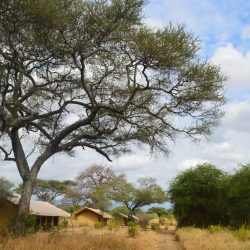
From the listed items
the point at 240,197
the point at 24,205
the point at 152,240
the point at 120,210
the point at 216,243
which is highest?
the point at 120,210

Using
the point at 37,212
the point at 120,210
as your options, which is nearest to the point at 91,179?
the point at 120,210

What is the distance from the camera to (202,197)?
3484cm

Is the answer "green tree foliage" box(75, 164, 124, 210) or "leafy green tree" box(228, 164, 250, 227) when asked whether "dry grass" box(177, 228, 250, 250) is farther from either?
"green tree foliage" box(75, 164, 124, 210)

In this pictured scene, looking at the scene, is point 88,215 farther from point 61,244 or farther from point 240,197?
point 61,244

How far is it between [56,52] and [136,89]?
3.57m

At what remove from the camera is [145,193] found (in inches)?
2751

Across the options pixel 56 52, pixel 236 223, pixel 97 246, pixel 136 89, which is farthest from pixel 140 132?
pixel 236 223

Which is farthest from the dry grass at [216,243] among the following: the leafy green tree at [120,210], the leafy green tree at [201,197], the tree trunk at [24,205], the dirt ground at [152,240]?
the leafy green tree at [120,210]

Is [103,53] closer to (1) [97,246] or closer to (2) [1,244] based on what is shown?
(1) [97,246]

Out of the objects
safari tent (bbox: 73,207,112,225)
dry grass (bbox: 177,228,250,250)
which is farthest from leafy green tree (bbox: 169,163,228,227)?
safari tent (bbox: 73,207,112,225)

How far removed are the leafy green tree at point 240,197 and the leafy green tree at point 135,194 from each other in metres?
35.4

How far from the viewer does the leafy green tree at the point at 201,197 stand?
3456 cm

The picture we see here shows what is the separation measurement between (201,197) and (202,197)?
0.07m

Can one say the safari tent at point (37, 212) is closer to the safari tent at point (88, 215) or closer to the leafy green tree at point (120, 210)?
the safari tent at point (88, 215)
